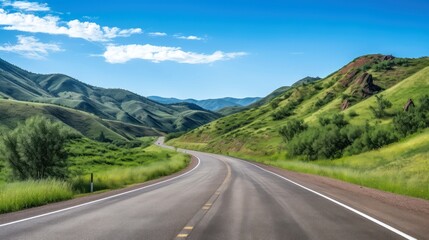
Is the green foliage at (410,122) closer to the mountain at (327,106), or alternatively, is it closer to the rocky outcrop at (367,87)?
the mountain at (327,106)

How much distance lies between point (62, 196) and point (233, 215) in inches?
350

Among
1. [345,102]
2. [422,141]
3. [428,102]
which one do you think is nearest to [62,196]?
[422,141]

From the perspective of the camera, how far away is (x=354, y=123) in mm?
75812

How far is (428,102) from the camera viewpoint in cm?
6462

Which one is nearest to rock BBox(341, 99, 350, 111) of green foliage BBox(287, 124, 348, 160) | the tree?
green foliage BBox(287, 124, 348, 160)

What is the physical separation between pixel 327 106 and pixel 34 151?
325 ft

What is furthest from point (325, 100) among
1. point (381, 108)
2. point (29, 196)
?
point (29, 196)

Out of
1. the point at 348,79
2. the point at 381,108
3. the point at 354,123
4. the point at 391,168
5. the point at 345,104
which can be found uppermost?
the point at 348,79

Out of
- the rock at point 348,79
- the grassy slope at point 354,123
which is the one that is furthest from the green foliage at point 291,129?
the rock at point 348,79

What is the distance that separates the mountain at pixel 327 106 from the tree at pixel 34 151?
49.9 m

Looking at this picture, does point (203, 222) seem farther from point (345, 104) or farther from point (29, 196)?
point (345, 104)

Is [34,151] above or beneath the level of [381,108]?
beneath

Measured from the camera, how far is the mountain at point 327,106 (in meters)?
82.9

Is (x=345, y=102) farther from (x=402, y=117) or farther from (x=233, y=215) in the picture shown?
(x=233, y=215)
